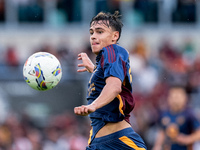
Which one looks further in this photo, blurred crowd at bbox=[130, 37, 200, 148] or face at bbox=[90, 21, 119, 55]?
blurred crowd at bbox=[130, 37, 200, 148]

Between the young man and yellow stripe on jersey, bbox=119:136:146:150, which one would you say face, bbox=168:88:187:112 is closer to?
the young man

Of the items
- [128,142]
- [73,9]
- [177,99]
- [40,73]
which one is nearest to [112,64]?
[128,142]

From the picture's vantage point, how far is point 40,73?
6.31m

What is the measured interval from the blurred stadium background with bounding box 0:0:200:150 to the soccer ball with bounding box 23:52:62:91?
480 centimetres

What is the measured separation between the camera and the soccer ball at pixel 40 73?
629 cm

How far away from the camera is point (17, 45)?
18328 mm

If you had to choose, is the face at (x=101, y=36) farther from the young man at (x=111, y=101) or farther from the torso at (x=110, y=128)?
the torso at (x=110, y=128)

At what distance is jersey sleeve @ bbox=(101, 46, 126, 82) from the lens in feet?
17.4

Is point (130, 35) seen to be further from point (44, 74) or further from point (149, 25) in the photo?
point (44, 74)

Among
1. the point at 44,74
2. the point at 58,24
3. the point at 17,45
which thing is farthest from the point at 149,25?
the point at 44,74

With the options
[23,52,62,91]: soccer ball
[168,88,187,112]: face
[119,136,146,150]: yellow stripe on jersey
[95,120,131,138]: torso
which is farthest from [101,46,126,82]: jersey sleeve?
[168,88,187,112]: face

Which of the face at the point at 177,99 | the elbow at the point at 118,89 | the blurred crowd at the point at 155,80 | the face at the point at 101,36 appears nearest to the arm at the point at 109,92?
the elbow at the point at 118,89

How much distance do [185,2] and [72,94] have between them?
7.31 m

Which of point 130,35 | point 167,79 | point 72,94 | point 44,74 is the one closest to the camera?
point 44,74
